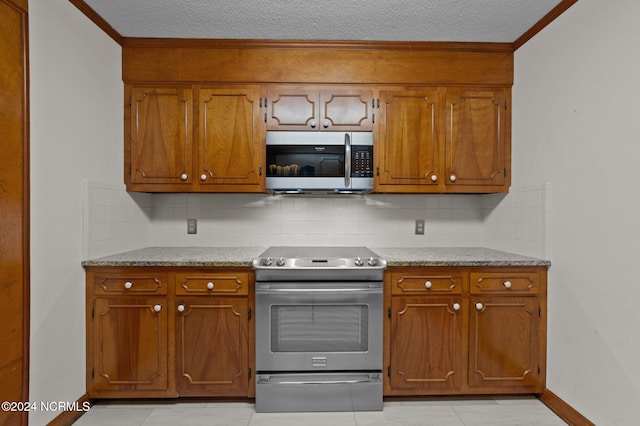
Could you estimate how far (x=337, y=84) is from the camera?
8.71ft

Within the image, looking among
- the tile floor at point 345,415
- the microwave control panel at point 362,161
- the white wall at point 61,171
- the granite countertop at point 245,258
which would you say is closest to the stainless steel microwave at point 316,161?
the microwave control panel at point 362,161

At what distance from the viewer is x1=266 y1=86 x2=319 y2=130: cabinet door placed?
2.64m

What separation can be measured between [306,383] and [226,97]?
1.96 m

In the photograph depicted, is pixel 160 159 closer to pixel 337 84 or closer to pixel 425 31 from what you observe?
pixel 337 84

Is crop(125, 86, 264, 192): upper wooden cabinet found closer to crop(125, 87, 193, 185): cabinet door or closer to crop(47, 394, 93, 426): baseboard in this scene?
crop(125, 87, 193, 185): cabinet door

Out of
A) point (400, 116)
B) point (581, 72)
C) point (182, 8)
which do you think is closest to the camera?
point (581, 72)

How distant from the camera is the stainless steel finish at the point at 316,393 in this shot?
2.22m

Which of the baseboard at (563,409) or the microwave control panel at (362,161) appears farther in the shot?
the microwave control panel at (362,161)

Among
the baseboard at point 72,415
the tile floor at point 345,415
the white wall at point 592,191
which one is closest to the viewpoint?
the white wall at point 592,191

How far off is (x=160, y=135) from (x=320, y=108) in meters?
1.14

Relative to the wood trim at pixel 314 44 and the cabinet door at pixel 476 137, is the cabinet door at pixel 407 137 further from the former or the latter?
the wood trim at pixel 314 44

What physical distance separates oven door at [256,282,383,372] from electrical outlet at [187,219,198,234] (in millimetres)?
1008

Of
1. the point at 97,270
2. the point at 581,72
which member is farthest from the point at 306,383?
the point at 581,72

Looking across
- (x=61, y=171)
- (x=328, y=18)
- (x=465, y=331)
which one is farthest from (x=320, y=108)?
(x=465, y=331)
